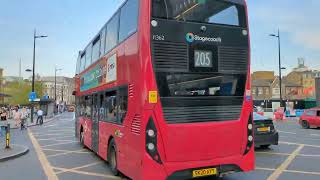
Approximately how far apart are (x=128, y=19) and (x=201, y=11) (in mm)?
1675

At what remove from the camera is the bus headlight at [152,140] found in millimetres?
8023

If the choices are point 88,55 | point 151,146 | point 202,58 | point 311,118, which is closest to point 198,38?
point 202,58

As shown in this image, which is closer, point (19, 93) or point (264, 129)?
point (264, 129)

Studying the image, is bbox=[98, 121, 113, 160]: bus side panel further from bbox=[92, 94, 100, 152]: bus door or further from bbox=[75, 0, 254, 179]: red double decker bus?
bbox=[75, 0, 254, 179]: red double decker bus

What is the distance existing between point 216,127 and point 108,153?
3868mm

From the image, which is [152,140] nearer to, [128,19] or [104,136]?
[128,19]

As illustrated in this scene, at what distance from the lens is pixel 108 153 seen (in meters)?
11.4

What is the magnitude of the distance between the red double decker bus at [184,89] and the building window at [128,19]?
2 cm

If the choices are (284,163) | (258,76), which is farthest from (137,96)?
(258,76)

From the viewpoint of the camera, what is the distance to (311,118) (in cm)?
3031

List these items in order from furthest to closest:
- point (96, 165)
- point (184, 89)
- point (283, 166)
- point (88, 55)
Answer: point (88, 55)
point (96, 165)
point (283, 166)
point (184, 89)

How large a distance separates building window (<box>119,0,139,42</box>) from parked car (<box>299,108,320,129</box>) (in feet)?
75.3

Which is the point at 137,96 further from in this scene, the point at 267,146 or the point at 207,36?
the point at 267,146

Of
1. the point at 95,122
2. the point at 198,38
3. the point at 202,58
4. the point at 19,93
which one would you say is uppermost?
the point at 19,93
